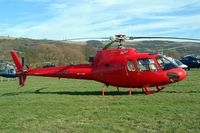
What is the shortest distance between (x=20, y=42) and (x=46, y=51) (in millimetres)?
25526

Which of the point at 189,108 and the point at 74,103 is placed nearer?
the point at 189,108

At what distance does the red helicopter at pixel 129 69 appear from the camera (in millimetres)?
16109

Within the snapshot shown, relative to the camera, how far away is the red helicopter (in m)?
16.1

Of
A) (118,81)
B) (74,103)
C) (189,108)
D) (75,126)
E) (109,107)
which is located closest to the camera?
(75,126)

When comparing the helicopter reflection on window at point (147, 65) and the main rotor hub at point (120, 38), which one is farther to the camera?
the helicopter reflection on window at point (147, 65)

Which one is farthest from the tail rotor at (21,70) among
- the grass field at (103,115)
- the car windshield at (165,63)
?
the car windshield at (165,63)

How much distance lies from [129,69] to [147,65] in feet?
2.86

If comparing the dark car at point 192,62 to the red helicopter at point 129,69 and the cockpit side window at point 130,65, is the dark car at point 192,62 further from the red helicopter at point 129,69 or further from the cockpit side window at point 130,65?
the cockpit side window at point 130,65

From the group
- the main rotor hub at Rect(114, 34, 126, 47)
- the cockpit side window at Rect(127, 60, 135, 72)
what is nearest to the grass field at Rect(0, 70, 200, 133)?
the cockpit side window at Rect(127, 60, 135, 72)

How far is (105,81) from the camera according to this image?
1712 centimetres

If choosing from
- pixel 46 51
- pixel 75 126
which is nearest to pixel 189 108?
pixel 75 126

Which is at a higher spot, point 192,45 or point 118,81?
point 192,45

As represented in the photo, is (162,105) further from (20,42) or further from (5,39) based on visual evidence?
(5,39)

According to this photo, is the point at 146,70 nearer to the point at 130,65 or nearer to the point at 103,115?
the point at 130,65
